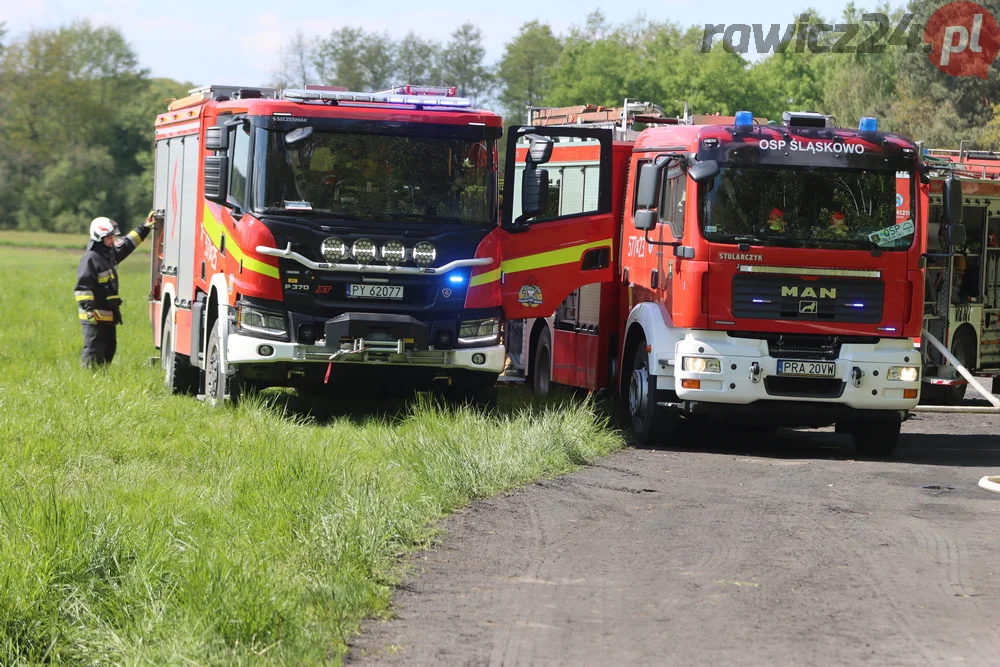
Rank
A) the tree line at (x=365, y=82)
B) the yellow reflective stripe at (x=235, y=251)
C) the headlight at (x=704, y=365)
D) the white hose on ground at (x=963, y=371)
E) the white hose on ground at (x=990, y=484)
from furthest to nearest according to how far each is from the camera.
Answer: the tree line at (x=365, y=82), the white hose on ground at (x=963, y=371), the yellow reflective stripe at (x=235, y=251), the headlight at (x=704, y=365), the white hose on ground at (x=990, y=484)

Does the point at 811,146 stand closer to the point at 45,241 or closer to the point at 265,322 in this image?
the point at 265,322

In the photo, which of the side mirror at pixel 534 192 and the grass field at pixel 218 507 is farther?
the side mirror at pixel 534 192

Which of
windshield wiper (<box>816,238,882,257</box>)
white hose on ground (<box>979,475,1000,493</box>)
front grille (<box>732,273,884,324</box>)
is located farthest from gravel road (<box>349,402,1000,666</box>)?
windshield wiper (<box>816,238,882,257</box>)

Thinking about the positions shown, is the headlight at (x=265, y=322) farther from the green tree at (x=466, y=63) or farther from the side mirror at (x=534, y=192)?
the green tree at (x=466, y=63)

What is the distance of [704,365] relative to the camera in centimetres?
1311

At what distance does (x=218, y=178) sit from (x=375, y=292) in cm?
171

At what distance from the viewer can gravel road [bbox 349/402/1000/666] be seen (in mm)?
6422

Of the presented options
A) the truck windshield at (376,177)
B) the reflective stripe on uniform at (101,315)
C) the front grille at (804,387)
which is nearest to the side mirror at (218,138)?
the truck windshield at (376,177)

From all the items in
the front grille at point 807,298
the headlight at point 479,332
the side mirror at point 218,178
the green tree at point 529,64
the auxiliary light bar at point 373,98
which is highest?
the green tree at point 529,64

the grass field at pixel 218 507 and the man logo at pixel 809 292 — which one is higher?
the man logo at pixel 809 292

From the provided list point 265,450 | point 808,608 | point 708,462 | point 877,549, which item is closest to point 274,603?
point 808,608

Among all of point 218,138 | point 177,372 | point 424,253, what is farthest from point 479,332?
point 177,372

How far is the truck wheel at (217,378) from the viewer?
14.0 meters

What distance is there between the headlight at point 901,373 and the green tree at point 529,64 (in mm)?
95638
